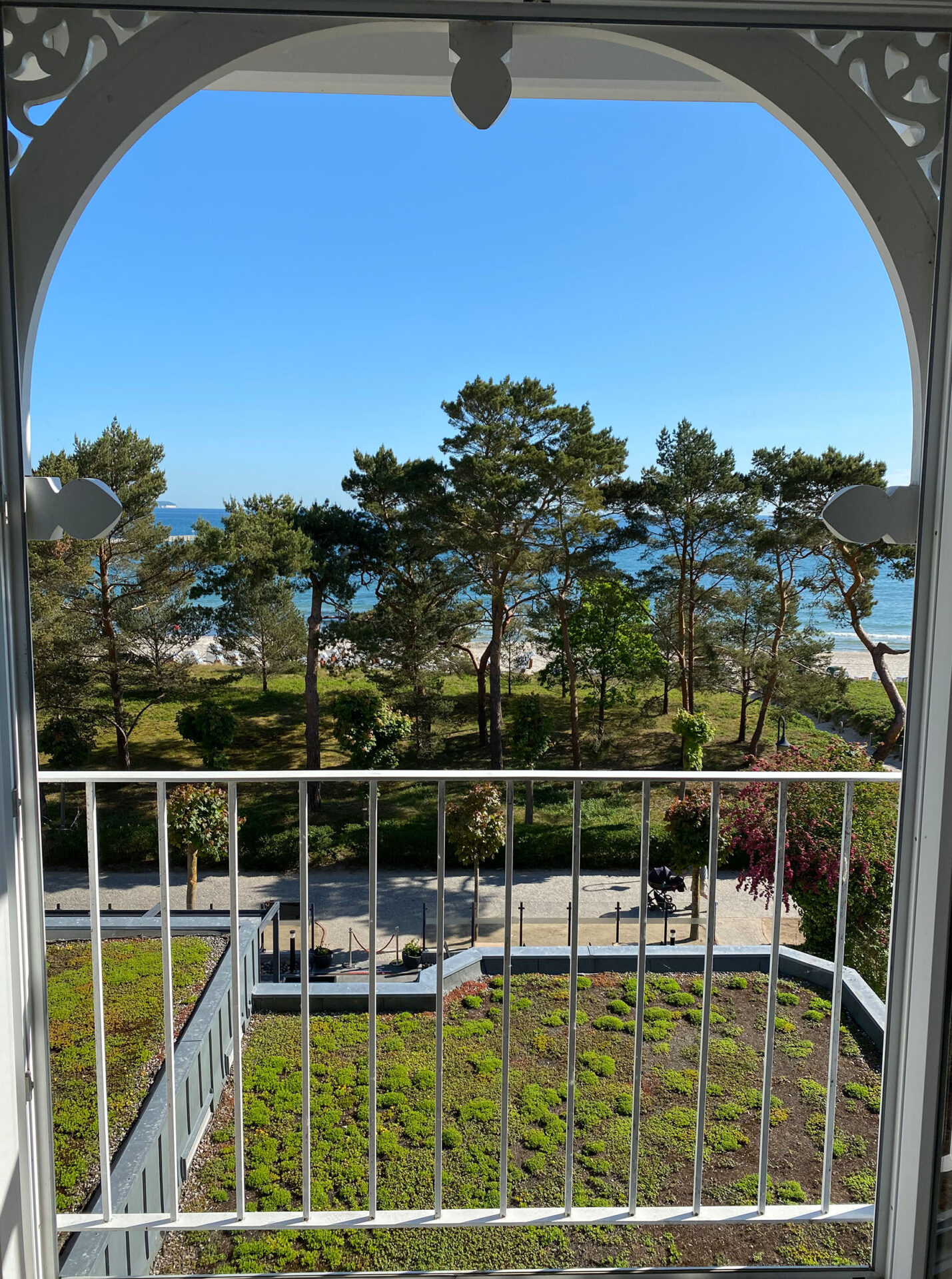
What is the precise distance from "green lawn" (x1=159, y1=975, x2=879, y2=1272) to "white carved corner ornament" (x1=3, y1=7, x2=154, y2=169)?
1939 millimetres

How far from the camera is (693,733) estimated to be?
48.2 feet

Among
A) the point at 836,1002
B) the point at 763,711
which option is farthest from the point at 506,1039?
the point at 763,711

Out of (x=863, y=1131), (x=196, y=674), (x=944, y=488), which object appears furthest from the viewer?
(x=196, y=674)

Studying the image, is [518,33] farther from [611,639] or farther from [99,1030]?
[611,639]

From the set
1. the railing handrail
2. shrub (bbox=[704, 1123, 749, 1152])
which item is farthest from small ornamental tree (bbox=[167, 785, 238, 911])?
the railing handrail

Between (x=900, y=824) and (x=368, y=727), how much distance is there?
40.5 feet

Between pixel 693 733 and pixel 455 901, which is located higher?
pixel 693 733

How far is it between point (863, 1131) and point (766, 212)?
98.3 ft

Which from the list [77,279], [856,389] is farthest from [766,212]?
[77,279]

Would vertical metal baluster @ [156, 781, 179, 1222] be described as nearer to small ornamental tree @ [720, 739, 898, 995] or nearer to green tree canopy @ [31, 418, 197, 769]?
small ornamental tree @ [720, 739, 898, 995]

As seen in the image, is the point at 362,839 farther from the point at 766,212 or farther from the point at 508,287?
the point at 766,212

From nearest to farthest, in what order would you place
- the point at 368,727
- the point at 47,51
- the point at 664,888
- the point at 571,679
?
the point at 47,51 < the point at 664,888 < the point at 368,727 < the point at 571,679

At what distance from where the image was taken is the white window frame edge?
44.4 inches

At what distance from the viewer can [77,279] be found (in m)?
24.4
